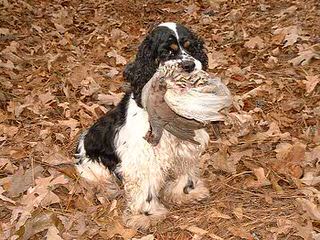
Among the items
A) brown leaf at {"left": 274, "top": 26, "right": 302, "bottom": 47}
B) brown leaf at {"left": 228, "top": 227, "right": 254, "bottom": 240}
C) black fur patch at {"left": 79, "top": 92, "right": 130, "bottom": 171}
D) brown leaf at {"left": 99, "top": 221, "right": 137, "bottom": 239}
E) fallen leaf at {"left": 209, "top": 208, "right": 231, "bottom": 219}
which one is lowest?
brown leaf at {"left": 228, "top": 227, "right": 254, "bottom": 240}

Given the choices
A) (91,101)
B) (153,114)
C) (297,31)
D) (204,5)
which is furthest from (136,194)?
(204,5)

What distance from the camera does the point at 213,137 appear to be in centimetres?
592

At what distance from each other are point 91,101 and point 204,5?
4.85 metres

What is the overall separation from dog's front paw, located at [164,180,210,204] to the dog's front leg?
0.75 feet

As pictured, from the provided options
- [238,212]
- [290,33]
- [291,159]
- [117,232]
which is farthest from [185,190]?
[290,33]

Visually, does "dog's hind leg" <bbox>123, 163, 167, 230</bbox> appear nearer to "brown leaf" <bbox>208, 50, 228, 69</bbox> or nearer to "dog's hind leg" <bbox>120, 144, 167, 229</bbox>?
"dog's hind leg" <bbox>120, 144, 167, 229</bbox>

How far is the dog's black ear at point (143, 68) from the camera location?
4.59 meters

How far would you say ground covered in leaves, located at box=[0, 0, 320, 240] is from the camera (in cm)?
461

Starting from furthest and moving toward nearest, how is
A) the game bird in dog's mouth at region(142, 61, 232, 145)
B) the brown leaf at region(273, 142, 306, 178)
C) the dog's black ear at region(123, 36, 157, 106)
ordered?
the brown leaf at region(273, 142, 306, 178) → the dog's black ear at region(123, 36, 157, 106) → the game bird in dog's mouth at region(142, 61, 232, 145)

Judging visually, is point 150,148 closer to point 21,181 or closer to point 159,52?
point 159,52

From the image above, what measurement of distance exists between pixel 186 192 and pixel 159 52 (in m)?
1.25

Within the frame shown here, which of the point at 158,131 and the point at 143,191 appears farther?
the point at 143,191

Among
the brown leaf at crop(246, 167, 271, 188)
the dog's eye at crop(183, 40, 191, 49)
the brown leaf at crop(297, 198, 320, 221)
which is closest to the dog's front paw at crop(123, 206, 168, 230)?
the brown leaf at crop(246, 167, 271, 188)

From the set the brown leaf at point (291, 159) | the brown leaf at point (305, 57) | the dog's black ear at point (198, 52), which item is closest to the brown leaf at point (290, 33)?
the brown leaf at point (305, 57)
